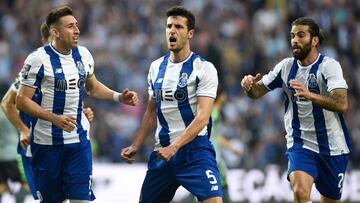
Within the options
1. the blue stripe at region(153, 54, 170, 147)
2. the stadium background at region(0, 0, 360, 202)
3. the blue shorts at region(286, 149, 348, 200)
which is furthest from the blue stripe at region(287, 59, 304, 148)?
the stadium background at region(0, 0, 360, 202)

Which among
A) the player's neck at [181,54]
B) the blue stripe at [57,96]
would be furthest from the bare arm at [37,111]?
the player's neck at [181,54]

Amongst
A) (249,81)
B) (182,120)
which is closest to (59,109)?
(182,120)

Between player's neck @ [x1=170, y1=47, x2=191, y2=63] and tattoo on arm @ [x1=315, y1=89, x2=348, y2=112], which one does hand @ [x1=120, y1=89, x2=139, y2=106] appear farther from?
tattoo on arm @ [x1=315, y1=89, x2=348, y2=112]

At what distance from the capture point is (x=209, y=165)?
9.95m

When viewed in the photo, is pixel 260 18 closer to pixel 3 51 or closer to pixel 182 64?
pixel 3 51

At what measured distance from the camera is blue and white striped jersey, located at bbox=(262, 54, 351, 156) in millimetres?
10594

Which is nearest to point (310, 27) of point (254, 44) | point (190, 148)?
point (190, 148)

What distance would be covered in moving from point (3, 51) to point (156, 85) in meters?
12.0

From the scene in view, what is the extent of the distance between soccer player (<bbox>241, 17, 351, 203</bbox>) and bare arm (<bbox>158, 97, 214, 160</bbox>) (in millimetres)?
851

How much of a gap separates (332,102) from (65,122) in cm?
270

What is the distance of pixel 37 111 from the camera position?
9938mm

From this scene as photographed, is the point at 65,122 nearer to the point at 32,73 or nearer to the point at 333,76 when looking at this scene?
the point at 32,73

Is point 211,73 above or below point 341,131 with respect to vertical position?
above

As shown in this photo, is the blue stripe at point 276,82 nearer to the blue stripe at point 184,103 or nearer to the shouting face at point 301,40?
the shouting face at point 301,40
